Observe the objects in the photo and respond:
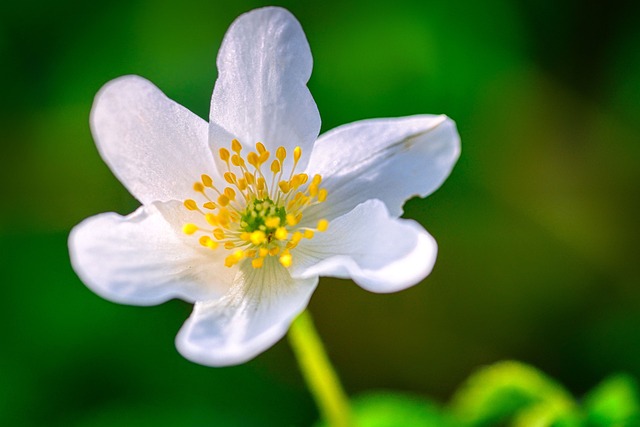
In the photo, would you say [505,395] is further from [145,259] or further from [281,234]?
[145,259]

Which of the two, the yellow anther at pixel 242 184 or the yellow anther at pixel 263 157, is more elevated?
the yellow anther at pixel 263 157

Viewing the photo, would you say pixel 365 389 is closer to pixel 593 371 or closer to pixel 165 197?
pixel 593 371

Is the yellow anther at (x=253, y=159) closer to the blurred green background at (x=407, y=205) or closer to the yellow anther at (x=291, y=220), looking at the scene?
the yellow anther at (x=291, y=220)

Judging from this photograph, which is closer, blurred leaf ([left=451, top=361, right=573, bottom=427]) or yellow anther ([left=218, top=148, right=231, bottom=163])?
yellow anther ([left=218, top=148, right=231, bottom=163])

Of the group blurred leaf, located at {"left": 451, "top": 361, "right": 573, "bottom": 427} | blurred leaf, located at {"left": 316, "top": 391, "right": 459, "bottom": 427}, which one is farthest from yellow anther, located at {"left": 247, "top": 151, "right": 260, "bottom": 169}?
blurred leaf, located at {"left": 451, "top": 361, "right": 573, "bottom": 427}

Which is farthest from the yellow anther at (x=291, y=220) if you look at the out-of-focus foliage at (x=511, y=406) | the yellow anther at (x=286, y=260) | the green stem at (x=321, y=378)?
the out-of-focus foliage at (x=511, y=406)

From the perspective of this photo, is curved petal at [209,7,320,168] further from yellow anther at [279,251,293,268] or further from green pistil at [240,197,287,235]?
yellow anther at [279,251,293,268]

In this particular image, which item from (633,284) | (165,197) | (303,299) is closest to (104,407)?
(165,197)
